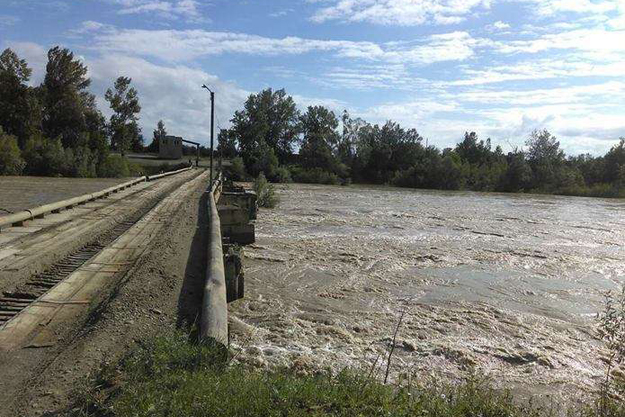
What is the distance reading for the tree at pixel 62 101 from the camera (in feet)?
186

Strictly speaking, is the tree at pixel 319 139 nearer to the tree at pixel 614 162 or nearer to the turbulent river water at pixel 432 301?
the tree at pixel 614 162

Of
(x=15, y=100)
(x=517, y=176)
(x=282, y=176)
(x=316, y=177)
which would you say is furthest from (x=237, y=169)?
(x=517, y=176)

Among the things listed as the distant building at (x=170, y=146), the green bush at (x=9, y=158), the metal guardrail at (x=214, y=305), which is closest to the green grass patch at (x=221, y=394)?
the metal guardrail at (x=214, y=305)

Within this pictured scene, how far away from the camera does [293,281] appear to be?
12.0 m

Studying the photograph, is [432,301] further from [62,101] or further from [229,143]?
[229,143]

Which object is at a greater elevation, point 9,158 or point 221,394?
point 9,158

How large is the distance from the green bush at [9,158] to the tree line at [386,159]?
2668 centimetres

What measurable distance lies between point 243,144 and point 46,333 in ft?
275

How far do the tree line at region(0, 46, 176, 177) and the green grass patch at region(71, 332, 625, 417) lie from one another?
37.2m

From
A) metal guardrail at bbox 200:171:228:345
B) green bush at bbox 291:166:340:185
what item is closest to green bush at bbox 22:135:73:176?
green bush at bbox 291:166:340:185

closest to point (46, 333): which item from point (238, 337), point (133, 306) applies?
point (133, 306)

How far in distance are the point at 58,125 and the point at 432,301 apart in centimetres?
5531

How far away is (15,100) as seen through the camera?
4853cm

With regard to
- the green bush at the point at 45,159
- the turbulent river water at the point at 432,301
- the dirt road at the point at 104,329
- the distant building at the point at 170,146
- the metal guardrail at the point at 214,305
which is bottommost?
the turbulent river water at the point at 432,301
